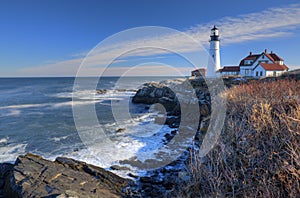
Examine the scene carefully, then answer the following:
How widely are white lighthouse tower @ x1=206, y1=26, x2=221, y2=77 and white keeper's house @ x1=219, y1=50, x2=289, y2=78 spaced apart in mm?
5521

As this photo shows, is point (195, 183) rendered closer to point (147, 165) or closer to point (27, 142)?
point (147, 165)

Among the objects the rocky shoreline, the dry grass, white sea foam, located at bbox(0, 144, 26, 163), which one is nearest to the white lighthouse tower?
the rocky shoreline

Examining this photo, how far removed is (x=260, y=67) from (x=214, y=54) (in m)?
7.31

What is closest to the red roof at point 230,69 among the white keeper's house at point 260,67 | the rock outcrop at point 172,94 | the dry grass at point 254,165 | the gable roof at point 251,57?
the white keeper's house at point 260,67

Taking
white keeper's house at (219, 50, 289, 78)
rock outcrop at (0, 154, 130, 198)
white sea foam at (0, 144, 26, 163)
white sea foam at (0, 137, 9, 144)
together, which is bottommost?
white sea foam at (0, 144, 26, 163)

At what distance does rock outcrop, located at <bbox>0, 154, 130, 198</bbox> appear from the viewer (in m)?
4.28

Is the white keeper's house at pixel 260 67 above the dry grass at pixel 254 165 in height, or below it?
above

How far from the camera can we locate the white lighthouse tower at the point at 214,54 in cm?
3023

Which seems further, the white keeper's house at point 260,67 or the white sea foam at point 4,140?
the white keeper's house at point 260,67

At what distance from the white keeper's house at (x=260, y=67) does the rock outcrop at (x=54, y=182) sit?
28792 millimetres

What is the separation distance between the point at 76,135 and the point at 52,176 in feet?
23.8

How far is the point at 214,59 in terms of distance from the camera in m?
30.9

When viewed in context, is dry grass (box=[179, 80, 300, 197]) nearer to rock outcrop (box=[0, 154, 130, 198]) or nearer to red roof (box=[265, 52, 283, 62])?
rock outcrop (box=[0, 154, 130, 198])

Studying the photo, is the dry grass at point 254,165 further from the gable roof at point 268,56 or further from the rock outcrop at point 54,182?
the gable roof at point 268,56
